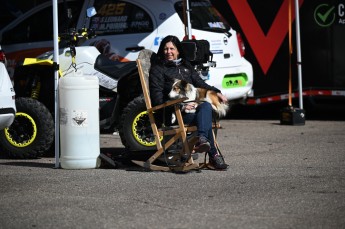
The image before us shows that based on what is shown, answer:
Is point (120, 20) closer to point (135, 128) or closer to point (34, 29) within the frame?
point (34, 29)

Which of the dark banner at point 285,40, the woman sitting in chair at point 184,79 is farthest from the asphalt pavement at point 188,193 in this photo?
the dark banner at point 285,40

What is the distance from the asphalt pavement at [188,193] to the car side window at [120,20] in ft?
9.04

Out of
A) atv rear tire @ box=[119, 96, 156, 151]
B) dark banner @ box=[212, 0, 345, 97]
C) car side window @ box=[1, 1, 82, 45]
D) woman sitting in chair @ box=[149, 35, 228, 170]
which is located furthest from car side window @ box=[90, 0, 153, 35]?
woman sitting in chair @ box=[149, 35, 228, 170]

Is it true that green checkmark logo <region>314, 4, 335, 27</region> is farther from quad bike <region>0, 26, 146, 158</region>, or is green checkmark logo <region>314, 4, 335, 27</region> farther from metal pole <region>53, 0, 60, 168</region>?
metal pole <region>53, 0, 60, 168</region>

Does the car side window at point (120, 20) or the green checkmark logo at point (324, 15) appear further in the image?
the green checkmark logo at point (324, 15)

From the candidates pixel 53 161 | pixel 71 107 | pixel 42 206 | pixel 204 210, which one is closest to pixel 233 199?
pixel 204 210

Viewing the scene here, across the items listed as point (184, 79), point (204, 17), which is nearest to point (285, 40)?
point (204, 17)

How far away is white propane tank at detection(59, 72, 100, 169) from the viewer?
1014 cm

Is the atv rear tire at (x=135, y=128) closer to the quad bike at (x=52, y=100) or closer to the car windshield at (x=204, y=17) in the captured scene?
the quad bike at (x=52, y=100)

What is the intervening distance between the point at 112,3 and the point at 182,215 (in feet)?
24.1

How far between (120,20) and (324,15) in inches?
135

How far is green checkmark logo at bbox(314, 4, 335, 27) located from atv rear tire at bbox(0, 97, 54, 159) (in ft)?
19.6

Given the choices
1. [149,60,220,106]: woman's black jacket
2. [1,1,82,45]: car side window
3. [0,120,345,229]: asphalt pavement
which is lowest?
[0,120,345,229]: asphalt pavement

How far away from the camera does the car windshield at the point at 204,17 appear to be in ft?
46.1
